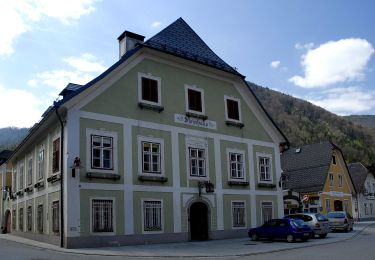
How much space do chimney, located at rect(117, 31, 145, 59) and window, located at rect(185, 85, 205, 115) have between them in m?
4.32

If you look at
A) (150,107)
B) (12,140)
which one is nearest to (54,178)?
(150,107)

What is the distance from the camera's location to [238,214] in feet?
92.8

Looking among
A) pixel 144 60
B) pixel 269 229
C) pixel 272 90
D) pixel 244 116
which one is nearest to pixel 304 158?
pixel 244 116

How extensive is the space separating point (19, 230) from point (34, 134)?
8123 millimetres

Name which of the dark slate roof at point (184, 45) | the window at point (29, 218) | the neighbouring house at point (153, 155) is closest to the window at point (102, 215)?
the neighbouring house at point (153, 155)

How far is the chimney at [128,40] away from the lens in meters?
28.0

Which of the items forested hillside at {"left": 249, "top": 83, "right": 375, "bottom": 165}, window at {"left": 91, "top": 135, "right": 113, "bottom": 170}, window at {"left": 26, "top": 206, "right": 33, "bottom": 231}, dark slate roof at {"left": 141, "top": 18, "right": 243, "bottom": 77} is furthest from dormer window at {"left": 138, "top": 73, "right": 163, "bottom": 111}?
forested hillside at {"left": 249, "top": 83, "right": 375, "bottom": 165}

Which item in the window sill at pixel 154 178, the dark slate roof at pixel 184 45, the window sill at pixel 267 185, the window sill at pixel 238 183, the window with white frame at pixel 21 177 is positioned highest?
the dark slate roof at pixel 184 45

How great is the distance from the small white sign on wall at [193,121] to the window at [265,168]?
4.83 metres

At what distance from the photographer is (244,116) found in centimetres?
3028

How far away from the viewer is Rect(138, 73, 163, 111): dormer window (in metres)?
24.8

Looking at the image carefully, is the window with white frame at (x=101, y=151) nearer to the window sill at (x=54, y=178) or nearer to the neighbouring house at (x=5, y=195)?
the window sill at (x=54, y=178)

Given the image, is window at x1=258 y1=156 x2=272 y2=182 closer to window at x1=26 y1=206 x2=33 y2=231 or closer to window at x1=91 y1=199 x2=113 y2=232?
window at x1=91 y1=199 x2=113 y2=232

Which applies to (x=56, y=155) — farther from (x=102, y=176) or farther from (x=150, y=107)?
(x=150, y=107)
